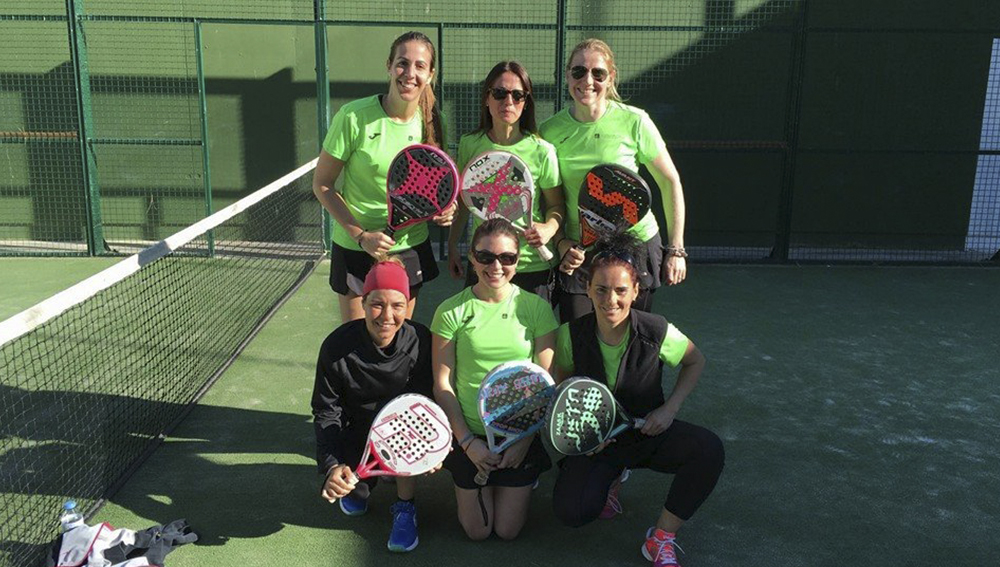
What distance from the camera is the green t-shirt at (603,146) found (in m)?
3.71

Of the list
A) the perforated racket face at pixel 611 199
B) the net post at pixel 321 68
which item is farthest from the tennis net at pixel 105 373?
the perforated racket face at pixel 611 199

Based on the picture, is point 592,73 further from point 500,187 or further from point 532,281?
point 532,281

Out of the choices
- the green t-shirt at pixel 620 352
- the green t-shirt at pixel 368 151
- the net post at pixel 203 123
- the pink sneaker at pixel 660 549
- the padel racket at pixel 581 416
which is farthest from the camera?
the net post at pixel 203 123

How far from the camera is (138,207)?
8805 millimetres

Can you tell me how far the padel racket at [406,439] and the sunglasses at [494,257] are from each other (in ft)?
1.85

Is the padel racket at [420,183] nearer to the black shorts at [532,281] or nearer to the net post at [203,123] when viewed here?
the black shorts at [532,281]

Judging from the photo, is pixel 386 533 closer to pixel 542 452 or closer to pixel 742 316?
pixel 542 452

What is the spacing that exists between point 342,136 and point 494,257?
894 mm

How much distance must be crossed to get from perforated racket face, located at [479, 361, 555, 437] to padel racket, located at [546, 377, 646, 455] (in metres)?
0.08

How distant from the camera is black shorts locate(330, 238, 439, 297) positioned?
12.6ft

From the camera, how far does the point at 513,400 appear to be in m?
3.19

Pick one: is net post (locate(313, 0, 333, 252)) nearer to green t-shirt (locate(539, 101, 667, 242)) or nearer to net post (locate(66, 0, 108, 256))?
net post (locate(66, 0, 108, 256))

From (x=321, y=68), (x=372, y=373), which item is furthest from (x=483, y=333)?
(x=321, y=68)

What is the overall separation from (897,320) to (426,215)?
433cm
